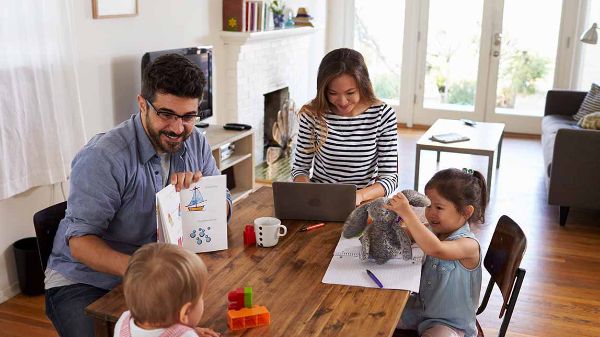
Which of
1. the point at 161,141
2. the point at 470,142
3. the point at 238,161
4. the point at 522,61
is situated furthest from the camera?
the point at 522,61

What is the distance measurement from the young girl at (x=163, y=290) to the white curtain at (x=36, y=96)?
6.16ft

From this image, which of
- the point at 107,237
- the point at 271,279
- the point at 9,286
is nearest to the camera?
the point at 271,279

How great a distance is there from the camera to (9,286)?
3127 millimetres

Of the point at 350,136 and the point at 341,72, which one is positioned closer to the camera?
the point at 341,72

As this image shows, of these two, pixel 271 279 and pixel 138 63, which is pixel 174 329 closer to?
pixel 271 279

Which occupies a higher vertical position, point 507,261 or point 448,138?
point 507,261

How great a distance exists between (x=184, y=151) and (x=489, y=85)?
5752mm

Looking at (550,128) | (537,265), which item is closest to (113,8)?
(537,265)

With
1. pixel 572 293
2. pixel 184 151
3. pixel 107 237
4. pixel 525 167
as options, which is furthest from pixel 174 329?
pixel 525 167

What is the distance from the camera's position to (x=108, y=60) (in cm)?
351

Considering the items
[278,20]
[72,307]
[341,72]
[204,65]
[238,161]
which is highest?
[278,20]

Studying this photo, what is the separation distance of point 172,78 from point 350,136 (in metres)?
0.86

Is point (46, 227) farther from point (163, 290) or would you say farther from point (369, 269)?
point (369, 269)

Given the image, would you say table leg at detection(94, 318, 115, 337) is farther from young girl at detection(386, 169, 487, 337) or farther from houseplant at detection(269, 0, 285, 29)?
houseplant at detection(269, 0, 285, 29)
